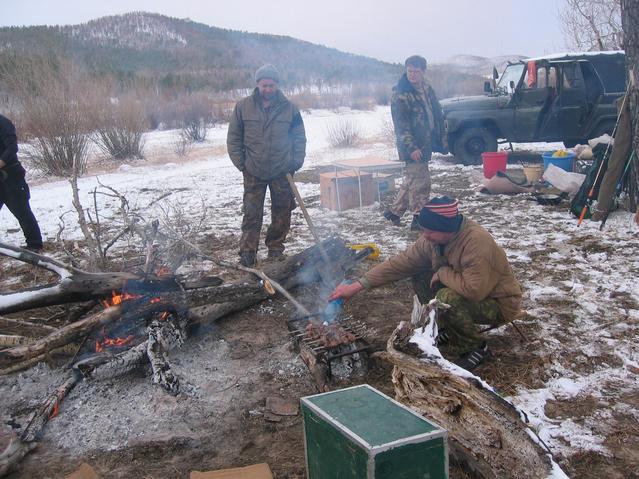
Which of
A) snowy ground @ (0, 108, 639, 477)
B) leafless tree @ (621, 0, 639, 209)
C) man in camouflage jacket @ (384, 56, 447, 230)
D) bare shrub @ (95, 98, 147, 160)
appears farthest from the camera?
bare shrub @ (95, 98, 147, 160)

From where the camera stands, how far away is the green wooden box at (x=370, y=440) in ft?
5.64

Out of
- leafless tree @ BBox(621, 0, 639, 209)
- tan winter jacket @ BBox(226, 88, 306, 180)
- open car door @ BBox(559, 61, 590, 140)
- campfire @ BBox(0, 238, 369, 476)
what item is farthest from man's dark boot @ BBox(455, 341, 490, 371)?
open car door @ BBox(559, 61, 590, 140)

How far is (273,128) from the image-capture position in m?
5.23

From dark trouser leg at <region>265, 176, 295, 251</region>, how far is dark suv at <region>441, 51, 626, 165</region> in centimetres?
638

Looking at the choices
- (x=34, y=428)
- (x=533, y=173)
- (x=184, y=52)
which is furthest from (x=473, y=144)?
(x=184, y=52)

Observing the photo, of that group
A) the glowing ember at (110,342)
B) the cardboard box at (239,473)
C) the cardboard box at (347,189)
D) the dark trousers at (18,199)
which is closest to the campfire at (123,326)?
the glowing ember at (110,342)

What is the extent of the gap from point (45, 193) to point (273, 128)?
296 inches

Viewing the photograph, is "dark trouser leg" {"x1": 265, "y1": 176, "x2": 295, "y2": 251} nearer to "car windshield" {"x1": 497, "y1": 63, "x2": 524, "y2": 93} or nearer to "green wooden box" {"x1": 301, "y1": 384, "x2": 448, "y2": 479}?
"green wooden box" {"x1": 301, "y1": 384, "x2": 448, "y2": 479}

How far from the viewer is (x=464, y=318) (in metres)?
3.32

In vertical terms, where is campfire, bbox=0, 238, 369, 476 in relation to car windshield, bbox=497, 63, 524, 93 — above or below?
below

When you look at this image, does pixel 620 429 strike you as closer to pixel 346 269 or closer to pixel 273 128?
pixel 346 269

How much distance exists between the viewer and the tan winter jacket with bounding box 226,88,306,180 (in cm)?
521

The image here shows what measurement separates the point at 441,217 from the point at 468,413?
1.23 meters

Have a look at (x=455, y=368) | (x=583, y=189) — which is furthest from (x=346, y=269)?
(x=583, y=189)
